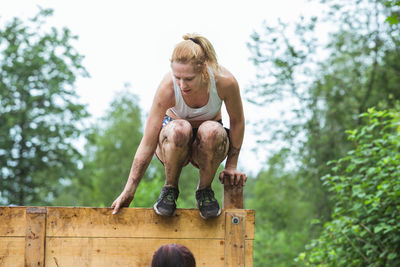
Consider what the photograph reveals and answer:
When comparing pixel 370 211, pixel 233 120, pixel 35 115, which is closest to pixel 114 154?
pixel 35 115

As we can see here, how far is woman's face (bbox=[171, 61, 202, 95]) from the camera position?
333 cm

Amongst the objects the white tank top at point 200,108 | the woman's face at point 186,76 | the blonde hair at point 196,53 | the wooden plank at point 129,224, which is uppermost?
the blonde hair at point 196,53

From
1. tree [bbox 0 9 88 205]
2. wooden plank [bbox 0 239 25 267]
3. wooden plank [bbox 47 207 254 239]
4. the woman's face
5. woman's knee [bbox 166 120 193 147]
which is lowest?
wooden plank [bbox 0 239 25 267]

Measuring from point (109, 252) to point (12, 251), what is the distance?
0.57 m

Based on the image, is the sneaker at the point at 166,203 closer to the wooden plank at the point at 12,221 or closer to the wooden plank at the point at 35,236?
the wooden plank at the point at 35,236

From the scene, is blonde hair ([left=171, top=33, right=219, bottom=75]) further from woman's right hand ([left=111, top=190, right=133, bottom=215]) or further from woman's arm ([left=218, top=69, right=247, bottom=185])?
woman's right hand ([left=111, top=190, right=133, bottom=215])

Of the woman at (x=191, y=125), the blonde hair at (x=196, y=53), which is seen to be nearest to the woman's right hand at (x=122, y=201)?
the woman at (x=191, y=125)

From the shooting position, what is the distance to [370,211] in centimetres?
565

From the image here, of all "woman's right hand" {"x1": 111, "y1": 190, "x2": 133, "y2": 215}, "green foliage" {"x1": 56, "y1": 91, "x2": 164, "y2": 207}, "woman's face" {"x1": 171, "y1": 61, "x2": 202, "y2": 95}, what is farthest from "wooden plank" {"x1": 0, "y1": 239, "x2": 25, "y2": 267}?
"green foliage" {"x1": 56, "y1": 91, "x2": 164, "y2": 207}

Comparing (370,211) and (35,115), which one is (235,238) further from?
(35,115)

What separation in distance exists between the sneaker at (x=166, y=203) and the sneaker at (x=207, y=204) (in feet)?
0.54

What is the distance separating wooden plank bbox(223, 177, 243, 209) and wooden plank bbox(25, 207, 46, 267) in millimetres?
1192

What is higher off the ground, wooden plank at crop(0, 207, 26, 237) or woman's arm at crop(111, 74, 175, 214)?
woman's arm at crop(111, 74, 175, 214)

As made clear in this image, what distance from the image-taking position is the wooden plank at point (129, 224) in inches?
130
